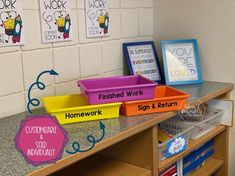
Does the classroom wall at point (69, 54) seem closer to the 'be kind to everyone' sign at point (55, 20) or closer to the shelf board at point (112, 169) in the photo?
the 'be kind to everyone' sign at point (55, 20)

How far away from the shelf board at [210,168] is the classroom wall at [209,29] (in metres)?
0.08

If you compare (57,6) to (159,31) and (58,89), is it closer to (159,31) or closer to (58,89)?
(58,89)

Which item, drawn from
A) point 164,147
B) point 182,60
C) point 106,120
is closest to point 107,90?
point 106,120

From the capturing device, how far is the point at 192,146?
1563mm

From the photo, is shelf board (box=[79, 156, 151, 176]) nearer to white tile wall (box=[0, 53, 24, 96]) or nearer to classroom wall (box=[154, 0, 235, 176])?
white tile wall (box=[0, 53, 24, 96])

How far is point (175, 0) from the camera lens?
1902mm

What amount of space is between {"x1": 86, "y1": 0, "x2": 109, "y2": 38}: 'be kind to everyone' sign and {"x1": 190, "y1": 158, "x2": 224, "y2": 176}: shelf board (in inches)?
33.5

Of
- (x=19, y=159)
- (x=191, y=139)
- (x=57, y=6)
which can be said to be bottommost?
(x=191, y=139)

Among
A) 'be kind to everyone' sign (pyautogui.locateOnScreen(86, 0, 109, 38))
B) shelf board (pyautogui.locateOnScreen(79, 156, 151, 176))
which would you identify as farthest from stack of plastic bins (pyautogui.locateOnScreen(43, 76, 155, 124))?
'be kind to everyone' sign (pyautogui.locateOnScreen(86, 0, 109, 38))

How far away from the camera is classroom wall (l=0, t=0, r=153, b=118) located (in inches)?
52.2

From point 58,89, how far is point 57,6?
14.1 inches

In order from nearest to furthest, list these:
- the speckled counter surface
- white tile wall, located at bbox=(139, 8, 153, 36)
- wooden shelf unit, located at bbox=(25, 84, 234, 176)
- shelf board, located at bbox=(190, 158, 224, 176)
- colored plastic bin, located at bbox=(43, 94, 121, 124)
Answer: the speckled counter surface → colored plastic bin, located at bbox=(43, 94, 121, 124) → wooden shelf unit, located at bbox=(25, 84, 234, 176) → shelf board, located at bbox=(190, 158, 224, 176) → white tile wall, located at bbox=(139, 8, 153, 36)

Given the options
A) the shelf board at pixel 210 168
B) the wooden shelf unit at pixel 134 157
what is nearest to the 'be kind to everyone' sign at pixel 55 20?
the wooden shelf unit at pixel 134 157

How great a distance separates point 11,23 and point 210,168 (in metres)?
1.23
